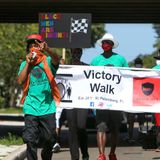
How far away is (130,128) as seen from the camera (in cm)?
1462

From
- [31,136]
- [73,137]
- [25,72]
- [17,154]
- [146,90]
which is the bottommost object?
[17,154]

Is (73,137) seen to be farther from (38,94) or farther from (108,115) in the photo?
(38,94)

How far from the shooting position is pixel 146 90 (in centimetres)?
1117

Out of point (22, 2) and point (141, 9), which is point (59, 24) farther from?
point (141, 9)

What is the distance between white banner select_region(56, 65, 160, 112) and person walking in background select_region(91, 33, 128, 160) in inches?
12.8

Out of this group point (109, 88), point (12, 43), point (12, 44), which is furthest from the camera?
point (12, 43)

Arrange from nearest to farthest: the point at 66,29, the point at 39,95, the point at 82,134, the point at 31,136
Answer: the point at 31,136
the point at 39,95
the point at 82,134
the point at 66,29

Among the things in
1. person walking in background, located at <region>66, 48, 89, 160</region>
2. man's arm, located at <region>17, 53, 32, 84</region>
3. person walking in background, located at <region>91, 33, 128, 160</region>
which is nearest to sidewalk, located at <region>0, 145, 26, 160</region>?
person walking in background, located at <region>66, 48, 89, 160</region>

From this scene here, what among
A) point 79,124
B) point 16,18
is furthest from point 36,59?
point 16,18

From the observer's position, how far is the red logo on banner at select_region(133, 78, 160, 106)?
36.2ft

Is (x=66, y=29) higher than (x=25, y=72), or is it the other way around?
(x=66, y=29)

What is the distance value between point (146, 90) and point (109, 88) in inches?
39.6

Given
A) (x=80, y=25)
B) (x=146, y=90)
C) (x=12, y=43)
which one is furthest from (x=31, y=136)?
(x=12, y=43)

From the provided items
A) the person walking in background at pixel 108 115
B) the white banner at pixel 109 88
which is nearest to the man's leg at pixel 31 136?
the person walking in background at pixel 108 115
